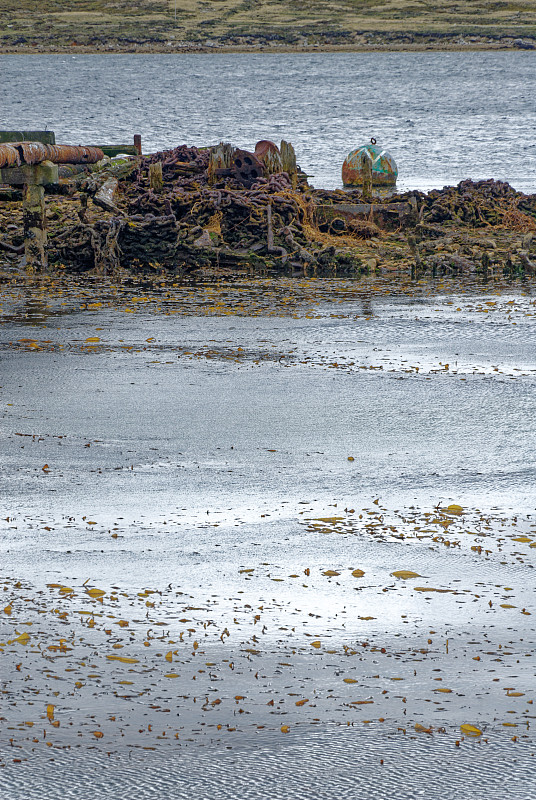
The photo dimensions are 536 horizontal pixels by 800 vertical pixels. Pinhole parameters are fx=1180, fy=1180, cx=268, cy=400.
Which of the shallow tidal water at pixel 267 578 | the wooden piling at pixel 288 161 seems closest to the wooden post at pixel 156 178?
the wooden piling at pixel 288 161

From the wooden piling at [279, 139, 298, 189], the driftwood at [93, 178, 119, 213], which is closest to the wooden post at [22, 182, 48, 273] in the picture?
the driftwood at [93, 178, 119, 213]

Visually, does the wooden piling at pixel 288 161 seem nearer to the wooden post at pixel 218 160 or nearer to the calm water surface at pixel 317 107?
the wooden post at pixel 218 160

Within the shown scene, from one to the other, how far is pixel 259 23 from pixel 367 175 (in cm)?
16978

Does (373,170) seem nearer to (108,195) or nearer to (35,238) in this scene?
(108,195)

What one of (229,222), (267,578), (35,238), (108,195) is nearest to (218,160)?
(229,222)

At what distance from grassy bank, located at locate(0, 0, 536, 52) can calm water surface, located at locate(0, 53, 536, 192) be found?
3.69 metres

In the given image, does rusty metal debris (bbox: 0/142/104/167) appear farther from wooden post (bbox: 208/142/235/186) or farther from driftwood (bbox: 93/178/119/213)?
wooden post (bbox: 208/142/235/186)

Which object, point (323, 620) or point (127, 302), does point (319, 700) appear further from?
point (127, 302)

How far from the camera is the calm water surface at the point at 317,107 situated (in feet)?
211

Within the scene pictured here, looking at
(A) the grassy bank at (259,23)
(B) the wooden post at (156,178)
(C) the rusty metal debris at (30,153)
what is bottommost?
(B) the wooden post at (156,178)

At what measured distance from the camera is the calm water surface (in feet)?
211

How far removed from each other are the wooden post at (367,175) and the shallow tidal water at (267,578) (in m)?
15.8

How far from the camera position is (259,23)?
191 meters

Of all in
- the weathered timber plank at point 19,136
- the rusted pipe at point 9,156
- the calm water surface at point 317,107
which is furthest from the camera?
the calm water surface at point 317,107
